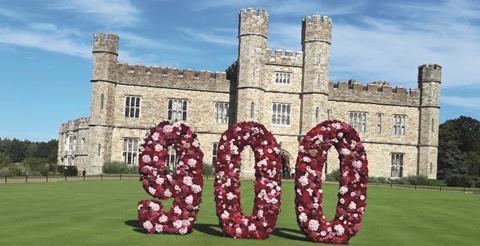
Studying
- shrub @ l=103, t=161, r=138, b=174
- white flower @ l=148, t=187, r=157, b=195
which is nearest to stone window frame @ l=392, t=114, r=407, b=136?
shrub @ l=103, t=161, r=138, b=174

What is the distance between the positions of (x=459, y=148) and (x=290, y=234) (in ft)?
210

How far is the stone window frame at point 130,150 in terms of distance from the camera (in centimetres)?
4041

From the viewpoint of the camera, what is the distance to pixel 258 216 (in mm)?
11781

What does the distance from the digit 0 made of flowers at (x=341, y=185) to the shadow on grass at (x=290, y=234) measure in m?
0.41

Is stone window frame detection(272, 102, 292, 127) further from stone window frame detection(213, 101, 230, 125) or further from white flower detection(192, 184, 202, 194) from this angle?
white flower detection(192, 184, 202, 194)

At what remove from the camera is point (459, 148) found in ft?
233

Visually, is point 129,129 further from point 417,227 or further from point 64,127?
point 417,227

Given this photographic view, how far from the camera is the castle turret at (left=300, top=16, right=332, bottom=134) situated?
41.1 meters

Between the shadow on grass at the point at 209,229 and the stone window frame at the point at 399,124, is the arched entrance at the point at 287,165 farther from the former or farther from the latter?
the shadow on grass at the point at 209,229

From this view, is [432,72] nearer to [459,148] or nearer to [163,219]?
[459,148]

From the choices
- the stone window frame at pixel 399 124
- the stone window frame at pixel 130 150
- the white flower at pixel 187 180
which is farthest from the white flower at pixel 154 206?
the stone window frame at pixel 399 124

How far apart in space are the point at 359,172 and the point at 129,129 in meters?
30.3

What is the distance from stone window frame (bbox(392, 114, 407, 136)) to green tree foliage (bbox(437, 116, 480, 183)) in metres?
16.0

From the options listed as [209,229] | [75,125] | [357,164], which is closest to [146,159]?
[209,229]
